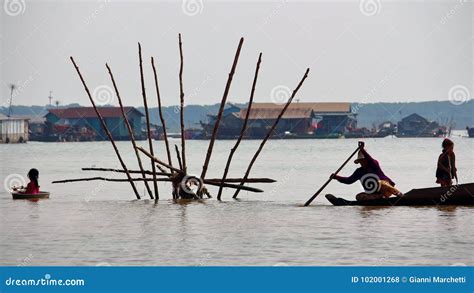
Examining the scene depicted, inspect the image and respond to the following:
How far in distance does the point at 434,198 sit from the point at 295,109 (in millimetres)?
78846

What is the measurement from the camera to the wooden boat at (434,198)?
49.2 ft

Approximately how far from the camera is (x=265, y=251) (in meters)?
11.4

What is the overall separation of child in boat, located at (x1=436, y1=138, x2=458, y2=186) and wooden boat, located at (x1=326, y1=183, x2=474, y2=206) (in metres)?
0.16

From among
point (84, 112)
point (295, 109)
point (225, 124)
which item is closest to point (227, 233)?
point (295, 109)

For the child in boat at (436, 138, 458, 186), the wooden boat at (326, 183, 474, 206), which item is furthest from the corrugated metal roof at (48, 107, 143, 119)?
the child in boat at (436, 138, 458, 186)

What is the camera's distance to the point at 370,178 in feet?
48.5

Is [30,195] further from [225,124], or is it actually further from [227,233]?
[225,124]

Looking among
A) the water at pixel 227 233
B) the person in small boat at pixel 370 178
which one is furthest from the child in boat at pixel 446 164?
the person in small boat at pixel 370 178

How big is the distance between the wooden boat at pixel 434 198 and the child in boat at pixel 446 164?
159 mm

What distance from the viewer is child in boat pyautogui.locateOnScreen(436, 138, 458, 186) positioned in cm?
1452
